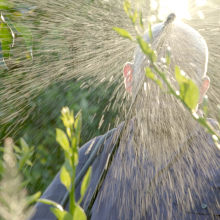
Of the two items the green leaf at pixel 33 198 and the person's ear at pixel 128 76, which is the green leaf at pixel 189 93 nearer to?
the green leaf at pixel 33 198

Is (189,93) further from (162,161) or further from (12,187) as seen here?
(162,161)

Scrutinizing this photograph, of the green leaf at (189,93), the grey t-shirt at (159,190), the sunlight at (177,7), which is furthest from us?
the sunlight at (177,7)

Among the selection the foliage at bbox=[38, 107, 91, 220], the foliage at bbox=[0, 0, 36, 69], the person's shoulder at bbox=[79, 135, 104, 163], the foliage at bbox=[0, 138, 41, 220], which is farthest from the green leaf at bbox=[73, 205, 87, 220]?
the person's shoulder at bbox=[79, 135, 104, 163]

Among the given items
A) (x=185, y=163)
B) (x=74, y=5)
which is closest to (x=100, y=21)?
(x=74, y=5)

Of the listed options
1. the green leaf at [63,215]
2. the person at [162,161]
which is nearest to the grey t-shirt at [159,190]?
the person at [162,161]

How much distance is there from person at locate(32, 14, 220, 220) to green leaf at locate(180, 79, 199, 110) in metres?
0.89

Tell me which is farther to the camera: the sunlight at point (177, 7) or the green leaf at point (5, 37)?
the sunlight at point (177, 7)

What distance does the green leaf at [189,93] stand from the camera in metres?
0.11

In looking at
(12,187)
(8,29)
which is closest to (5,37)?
(8,29)

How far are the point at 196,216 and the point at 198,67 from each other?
698mm

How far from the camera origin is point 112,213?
1.10 metres

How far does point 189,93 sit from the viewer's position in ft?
0.37

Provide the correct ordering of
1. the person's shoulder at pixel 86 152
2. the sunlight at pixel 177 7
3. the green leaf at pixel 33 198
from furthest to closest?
1. the sunlight at pixel 177 7
2. the person's shoulder at pixel 86 152
3. the green leaf at pixel 33 198

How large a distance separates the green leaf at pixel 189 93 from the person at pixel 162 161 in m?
0.89
